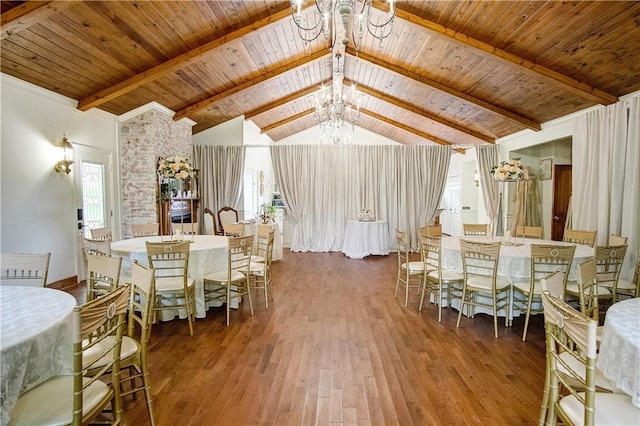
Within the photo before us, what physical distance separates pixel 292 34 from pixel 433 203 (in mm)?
5151

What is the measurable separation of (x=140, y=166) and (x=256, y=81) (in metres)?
2.61

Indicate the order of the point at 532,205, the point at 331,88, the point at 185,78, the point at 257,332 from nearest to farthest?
1. the point at 257,332
2. the point at 185,78
3. the point at 532,205
4. the point at 331,88

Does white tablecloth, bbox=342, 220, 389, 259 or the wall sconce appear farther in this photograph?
white tablecloth, bbox=342, 220, 389, 259

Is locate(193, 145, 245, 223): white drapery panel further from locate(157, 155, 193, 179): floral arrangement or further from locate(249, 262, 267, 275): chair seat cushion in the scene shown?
locate(157, 155, 193, 179): floral arrangement

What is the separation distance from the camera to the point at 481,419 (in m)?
2.07

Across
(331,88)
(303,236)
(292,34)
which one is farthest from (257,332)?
(331,88)

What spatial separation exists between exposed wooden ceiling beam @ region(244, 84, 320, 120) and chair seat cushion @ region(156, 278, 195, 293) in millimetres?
5250

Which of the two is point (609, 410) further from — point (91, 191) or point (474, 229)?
point (91, 191)

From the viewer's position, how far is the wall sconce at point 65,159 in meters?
4.59

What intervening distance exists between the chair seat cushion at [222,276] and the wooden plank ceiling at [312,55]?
2.88 meters

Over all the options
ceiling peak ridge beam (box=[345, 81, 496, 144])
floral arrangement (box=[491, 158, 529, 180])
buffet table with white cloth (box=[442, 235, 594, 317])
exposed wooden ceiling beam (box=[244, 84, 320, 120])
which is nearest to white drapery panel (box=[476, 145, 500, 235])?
ceiling peak ridge beam (box=[345, 81, 496, 144])

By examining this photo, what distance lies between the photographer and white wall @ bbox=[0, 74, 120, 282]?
12.9 ft

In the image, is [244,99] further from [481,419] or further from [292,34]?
[481,419]

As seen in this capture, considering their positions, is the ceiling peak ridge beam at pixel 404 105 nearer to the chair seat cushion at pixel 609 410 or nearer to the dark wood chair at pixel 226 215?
the dark wood chair at pixel 226 215
